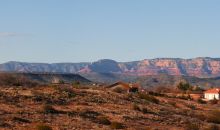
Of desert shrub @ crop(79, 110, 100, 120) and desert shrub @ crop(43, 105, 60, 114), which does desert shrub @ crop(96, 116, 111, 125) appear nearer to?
desert shrub @ crop(79, 110, 100, 120)

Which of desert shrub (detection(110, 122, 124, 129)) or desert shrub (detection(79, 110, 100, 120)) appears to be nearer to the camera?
desert shrub (detection(110, 122, 124, 129))

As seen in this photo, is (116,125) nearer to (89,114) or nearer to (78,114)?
(78,114)

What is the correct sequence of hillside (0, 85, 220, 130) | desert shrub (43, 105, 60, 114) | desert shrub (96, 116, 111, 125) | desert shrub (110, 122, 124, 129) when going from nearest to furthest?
1. hillside (0, 85, 220, 130)
2. desert shrub (110, 122, 124, 129)
3. desert shrub (96, 116, 111, 125)
4. desert shrub (43, 105, 60, 114)

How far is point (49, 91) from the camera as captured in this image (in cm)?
6756

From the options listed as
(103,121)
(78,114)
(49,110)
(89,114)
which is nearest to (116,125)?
(103,121)

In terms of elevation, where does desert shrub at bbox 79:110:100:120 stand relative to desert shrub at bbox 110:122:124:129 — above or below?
above

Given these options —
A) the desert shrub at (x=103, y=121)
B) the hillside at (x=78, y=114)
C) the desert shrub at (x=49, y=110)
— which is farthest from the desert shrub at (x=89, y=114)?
the desert shrub at (x=49, y=110)

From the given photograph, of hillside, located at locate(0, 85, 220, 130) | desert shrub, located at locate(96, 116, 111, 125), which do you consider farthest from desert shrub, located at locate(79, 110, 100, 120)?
desert shrub, located at locate(96, 116, 111, 125)

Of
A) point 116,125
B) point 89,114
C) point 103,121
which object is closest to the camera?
point 116,125

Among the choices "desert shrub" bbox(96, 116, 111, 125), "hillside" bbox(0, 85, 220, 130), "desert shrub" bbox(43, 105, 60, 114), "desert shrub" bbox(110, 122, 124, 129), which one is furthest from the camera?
"desert shrub" bbox(43, 105, 60, 114)

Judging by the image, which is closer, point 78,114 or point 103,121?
point 103,121

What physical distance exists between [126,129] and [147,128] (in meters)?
2.38

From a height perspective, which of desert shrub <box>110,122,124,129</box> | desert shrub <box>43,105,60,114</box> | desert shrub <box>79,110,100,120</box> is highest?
desert shrub <box>43,105,60,114</box>

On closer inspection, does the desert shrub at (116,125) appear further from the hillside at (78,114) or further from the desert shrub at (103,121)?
the desert shrub at (103,121)
